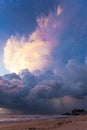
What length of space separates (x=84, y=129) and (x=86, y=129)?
356 millimetres

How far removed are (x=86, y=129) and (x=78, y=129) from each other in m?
1.13

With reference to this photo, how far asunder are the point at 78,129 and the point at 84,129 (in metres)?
1.00

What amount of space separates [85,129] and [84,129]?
0.52 feet

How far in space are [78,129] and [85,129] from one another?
106cm

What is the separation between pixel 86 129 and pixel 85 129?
0.66 ft

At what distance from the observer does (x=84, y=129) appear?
33.4 meters

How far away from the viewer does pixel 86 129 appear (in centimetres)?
3362

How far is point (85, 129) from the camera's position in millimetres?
33500

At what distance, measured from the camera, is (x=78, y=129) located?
112 ft
